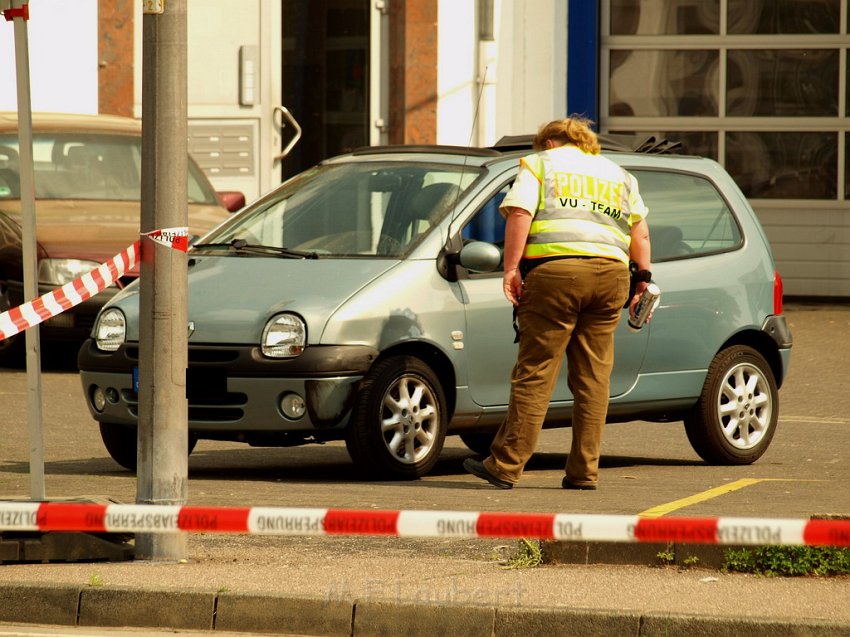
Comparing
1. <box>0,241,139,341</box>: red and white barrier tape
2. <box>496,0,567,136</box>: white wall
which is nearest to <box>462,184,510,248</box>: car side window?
<box>0,241,139,341</box>: red and white barrier tape

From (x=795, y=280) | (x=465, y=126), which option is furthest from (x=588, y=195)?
(x=795, y=280)

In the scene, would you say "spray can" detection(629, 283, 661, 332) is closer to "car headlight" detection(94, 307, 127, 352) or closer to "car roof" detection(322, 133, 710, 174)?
"car roof" detection(322, 133, 710, 174)

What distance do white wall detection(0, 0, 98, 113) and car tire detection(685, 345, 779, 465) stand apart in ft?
33.2

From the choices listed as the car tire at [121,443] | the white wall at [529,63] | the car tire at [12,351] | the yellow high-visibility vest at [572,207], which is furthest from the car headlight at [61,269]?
the white wall at [529,63]

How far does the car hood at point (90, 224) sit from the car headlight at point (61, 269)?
5 cm

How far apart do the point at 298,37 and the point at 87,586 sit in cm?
1440

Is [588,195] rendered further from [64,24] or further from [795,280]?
[795,280]

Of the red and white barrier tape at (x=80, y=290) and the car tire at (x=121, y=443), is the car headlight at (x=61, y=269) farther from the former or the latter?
the red and white barrier tape at (x=80, y=290)

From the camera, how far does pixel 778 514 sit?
765 cm

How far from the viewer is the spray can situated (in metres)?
8.98

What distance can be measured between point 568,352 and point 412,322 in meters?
0.79

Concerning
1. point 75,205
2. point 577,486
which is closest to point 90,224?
point 75,205

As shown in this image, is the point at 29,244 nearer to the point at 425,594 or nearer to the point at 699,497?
the point at 425,594

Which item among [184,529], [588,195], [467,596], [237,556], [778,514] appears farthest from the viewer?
[588,195]
